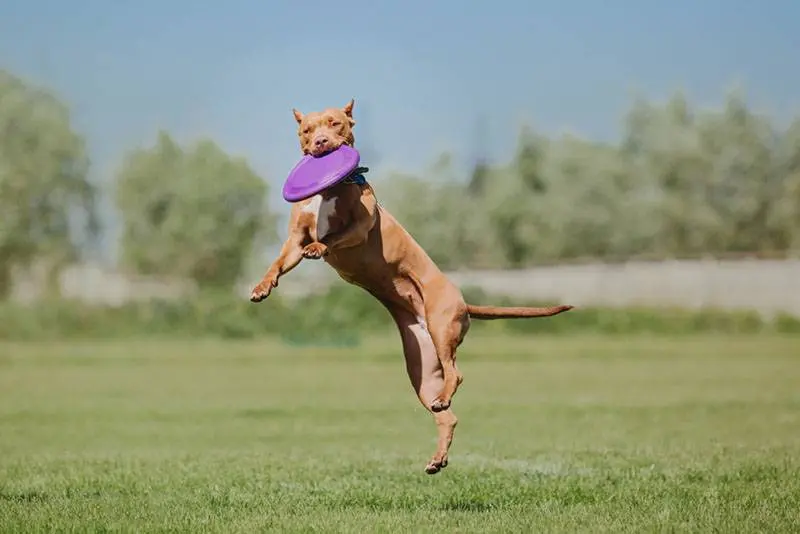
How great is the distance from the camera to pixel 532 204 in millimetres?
101375

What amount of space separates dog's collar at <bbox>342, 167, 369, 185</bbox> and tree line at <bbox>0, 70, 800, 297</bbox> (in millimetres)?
67694

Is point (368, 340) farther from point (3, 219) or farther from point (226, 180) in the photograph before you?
point (226, 180)

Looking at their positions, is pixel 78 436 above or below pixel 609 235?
above

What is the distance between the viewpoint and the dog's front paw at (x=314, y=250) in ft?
27.9

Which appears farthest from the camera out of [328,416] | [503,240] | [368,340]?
[503,240]

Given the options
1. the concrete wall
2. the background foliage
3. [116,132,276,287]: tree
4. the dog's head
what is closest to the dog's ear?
the dog's head

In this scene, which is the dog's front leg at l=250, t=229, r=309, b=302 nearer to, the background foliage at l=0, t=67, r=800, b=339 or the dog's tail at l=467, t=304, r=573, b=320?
the dog's tail at l=467, t=304, r=573, b=320

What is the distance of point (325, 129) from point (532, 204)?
93.2m

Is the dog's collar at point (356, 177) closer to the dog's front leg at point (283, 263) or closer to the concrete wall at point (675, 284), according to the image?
the dog's front leg at point (283, 263)

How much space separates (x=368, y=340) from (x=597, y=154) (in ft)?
169

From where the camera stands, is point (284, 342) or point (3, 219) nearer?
point (284, 342)

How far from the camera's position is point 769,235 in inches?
3472

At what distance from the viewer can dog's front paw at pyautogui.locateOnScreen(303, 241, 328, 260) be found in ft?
27.9

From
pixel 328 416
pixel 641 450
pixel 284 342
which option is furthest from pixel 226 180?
pixel 641 450
